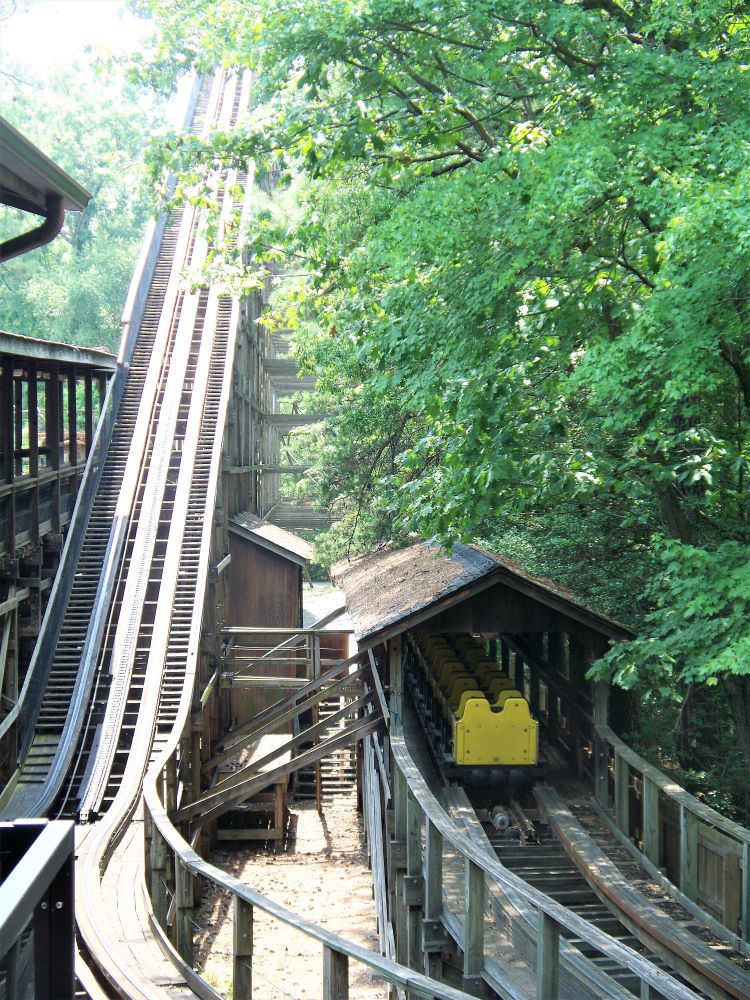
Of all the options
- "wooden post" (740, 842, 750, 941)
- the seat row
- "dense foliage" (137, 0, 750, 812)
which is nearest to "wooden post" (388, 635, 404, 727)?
the seat row

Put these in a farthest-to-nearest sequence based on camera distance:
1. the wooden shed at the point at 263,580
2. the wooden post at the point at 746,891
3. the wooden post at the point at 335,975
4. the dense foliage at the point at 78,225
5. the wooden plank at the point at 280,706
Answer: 1. the dense foliage at the point at 78,225
2. the wooden shed at the point at 263,580
3. the wooden plank at the point at 280,706
4. the wooden post at the point at 746,891
5. the wooden post at the point at 335,975

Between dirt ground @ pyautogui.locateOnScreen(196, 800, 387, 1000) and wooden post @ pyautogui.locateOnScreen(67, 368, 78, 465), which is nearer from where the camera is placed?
dirt ground @ pyautogui.locateOnScreen(196, 800, 387, 1000)

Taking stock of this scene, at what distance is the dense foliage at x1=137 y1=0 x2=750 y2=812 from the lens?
24.8 ft

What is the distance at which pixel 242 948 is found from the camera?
5359 mm

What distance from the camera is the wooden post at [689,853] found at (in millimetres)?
8461

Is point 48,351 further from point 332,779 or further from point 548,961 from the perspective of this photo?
point 332,779

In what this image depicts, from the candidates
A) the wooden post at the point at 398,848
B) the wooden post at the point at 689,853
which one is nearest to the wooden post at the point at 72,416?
the wooden post at the point at 398,848

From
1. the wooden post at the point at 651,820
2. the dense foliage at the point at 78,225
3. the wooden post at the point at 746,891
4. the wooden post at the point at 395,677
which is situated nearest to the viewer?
the wooden post at the point at 746,891

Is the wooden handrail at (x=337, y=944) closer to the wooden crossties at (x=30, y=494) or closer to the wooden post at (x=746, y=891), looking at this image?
the wooden post at (x=746, y=891)

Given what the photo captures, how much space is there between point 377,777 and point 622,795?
425cm

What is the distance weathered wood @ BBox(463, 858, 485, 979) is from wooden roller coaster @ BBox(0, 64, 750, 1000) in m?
0.01

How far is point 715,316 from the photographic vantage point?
7559 millimetres

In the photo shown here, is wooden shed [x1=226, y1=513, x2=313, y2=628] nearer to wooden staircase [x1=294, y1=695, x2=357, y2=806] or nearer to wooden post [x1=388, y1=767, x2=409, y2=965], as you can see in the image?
wooden staircase [x1=294, y1=695, x2=357, y2=806]

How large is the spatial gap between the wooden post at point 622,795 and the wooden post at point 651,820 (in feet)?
2.01
